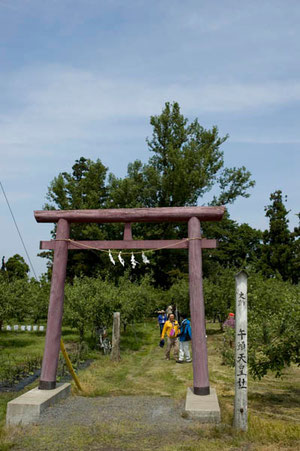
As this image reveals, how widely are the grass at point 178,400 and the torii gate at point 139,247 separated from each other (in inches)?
42.0

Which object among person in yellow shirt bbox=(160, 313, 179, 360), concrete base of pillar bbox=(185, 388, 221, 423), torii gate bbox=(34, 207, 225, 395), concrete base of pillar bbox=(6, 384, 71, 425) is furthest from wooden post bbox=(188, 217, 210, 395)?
person in yellow shirt bbox=(160, 313, 179, 360)

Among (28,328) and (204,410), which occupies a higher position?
(28,328)

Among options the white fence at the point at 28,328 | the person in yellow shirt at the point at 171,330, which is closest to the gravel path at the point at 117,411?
the person in yellow shirt at the point at 171,330

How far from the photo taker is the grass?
6633mm

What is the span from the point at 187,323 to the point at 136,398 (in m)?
5.87

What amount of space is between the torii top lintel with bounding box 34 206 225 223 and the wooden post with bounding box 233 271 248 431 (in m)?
2.02

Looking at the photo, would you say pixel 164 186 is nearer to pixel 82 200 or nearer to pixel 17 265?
pixel 82 200

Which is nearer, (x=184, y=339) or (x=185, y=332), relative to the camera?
(x=185, y=332)

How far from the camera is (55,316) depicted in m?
9.35

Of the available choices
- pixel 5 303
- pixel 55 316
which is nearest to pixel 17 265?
pixel 5 303

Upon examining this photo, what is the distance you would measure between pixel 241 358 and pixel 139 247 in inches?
126

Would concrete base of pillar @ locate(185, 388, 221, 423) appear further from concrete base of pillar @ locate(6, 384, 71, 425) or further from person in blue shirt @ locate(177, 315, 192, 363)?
person in blue shirt @ locate(177, 315, 192, 363)

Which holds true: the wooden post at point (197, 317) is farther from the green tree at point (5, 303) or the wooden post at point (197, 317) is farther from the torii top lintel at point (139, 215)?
the green tree at point (5, 303)

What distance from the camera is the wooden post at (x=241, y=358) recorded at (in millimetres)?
7234
